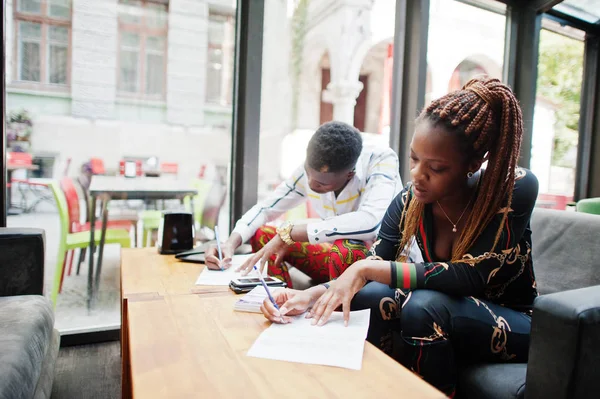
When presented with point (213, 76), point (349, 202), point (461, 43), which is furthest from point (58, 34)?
point (461, 43)

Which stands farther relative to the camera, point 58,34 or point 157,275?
point 58,34

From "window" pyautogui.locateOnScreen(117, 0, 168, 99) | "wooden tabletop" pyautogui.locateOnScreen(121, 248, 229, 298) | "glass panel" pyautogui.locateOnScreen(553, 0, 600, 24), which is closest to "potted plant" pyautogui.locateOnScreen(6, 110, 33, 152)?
"window" pyautogui.locateOnScreen(117, 0, 168, 99)

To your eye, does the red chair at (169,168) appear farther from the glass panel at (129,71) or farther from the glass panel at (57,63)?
the glass panel at (57,63)

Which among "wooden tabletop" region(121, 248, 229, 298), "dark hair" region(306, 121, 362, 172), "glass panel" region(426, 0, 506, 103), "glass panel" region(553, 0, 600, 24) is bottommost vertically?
"wooden tabletop" region(121, 248, 229, 298)

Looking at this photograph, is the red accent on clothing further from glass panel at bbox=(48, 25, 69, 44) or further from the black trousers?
glass panel at bbox=(48, 25, 69, 44)

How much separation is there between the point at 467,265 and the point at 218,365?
0.69m

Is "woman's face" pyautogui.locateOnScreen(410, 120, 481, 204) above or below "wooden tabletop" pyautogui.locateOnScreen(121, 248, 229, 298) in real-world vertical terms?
above

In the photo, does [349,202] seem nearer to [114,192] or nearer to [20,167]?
[114,192]

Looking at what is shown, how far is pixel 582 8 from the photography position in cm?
332

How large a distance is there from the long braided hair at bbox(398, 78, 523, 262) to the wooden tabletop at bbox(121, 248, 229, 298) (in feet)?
2.54

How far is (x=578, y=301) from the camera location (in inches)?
35.7

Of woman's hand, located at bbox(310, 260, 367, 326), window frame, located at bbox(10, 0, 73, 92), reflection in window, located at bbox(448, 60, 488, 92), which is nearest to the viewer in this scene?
woman's hand, located at bbox(310, 260, 367, 326)

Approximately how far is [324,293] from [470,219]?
0.47 metres

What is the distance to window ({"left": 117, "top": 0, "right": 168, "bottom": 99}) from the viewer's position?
2.14 meters
